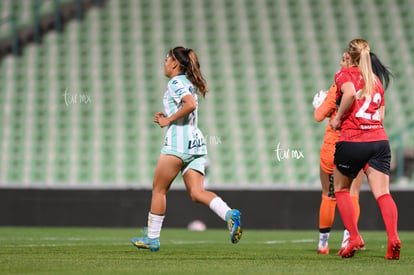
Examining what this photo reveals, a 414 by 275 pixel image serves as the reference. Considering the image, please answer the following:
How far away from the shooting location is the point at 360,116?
671cm

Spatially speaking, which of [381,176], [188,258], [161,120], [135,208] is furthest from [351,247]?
[135,208]

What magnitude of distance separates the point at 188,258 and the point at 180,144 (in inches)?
36.0

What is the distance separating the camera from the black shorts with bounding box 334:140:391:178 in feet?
21.9

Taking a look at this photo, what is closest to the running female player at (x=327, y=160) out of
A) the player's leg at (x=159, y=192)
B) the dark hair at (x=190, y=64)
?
the dark hair at (x=190, y=64)

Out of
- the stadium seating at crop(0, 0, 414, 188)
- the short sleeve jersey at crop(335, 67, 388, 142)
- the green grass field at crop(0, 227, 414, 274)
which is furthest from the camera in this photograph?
the stadium seating at crop(0, 0, 414, 188)

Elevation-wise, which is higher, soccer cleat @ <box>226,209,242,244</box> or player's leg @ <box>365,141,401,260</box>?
player's leg @ <box>365,141,401,260</box>

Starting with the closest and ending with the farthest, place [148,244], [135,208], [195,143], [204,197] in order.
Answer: [204,197], [195,143], [148,244], [135,208]

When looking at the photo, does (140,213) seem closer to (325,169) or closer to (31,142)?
(31,142)

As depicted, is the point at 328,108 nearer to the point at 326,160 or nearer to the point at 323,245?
the point at 326,160

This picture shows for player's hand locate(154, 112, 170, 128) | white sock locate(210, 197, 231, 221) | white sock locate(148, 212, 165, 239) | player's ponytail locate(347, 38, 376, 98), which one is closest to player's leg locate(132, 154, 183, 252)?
white sock locate(148, 212, 165, 239)

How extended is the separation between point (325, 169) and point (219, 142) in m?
7.66

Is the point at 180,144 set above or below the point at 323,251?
above

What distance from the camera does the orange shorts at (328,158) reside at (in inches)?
295

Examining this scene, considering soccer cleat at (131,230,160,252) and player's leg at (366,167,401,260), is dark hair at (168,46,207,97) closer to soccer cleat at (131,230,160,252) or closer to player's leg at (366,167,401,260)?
soccer cleat at (131,230,160,252)
